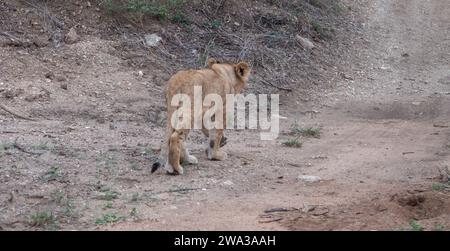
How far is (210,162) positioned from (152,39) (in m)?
4.15

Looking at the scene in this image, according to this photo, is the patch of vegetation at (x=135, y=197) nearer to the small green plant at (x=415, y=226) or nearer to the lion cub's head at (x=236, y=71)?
the lion cub's head at (x=236, y=71)

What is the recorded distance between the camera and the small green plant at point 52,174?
253 inches

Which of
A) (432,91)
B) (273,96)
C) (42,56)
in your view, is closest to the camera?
(42,56)

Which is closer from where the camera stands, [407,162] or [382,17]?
[407,162]

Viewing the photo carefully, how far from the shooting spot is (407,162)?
776 centimetres

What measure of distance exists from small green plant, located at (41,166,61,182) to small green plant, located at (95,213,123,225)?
98cm

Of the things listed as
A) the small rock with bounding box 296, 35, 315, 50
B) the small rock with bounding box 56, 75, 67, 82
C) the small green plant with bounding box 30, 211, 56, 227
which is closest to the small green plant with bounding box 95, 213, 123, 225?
the small green plant with bounding box 30, 211, 56, 227

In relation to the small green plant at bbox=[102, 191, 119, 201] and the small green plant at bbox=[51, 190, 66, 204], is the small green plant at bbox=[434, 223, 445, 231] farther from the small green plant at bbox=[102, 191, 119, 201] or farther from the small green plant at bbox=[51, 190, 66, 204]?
the small green plant at bbox=[51, 190, 66, 204]

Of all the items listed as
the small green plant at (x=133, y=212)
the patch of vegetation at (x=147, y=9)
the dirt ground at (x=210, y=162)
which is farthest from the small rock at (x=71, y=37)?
the small green plant at (x=133, y=212)

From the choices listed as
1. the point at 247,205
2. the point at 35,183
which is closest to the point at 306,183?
the point at 247,205

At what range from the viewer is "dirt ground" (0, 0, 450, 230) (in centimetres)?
575

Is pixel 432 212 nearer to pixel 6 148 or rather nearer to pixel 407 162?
pixel 407 162

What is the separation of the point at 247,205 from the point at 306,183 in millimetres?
1039

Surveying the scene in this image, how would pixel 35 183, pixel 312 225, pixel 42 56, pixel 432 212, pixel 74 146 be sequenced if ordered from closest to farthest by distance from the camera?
1. pixel 312 225
2. pixel 432 212
3. pixel 35 183
4. pixel 74 146
5. pixel 42 56
